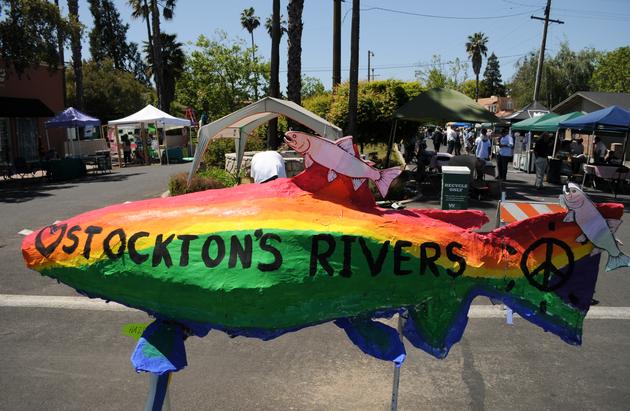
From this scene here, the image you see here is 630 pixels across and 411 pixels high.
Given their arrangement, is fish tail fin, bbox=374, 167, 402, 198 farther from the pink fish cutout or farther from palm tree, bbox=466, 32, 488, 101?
palm tree, bbox=466, 32, 488, 101

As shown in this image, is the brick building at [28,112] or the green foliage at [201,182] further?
the brick building at [28,112]

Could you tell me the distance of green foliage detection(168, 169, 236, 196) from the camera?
1123cm

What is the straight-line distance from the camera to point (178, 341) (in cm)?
249

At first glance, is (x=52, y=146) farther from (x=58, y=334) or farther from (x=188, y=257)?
(x=188, y=257)

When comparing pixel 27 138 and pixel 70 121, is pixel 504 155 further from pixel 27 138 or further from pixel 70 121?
pixel 27 138

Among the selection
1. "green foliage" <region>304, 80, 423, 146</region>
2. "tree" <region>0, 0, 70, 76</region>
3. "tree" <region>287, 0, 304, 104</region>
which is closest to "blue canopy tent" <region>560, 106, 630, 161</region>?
"green foliage" <region>304, 80, 423, 146</region>

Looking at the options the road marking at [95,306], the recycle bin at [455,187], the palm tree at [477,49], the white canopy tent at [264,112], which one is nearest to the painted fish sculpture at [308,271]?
the road marking at [95,306]

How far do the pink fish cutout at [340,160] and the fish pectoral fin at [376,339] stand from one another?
0.70 m

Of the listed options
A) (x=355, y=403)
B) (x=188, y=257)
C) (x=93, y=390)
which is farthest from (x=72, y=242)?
(x=355, y=403)

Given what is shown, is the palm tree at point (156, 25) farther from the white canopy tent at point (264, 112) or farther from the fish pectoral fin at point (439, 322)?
the fish pectoral fin at point (439, 322)

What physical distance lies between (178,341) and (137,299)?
0.96 ft

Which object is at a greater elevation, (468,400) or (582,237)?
(582,237)

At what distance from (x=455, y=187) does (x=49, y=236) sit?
304 inches

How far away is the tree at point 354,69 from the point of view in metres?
14.1
